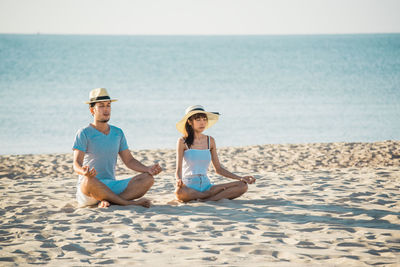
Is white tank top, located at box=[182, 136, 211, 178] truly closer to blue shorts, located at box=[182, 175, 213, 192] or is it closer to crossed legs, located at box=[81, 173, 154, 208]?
blue shorts, located at box=[182, 175, 213, 192]

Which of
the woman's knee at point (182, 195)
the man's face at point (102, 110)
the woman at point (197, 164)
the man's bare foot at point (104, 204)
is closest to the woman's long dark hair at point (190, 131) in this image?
the woman at point (197, 164)

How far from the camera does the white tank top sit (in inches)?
220

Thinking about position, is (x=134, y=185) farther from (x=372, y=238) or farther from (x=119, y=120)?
(x=119, y=120)

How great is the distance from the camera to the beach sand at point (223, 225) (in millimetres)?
3768

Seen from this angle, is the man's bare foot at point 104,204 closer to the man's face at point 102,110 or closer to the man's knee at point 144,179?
the man's knee at point 144,179

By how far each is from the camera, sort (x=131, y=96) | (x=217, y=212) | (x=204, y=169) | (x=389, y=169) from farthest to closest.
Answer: (x=131, y=96)
(x=389, y=169)
(x=204, y=169)
(x=217, y=212)

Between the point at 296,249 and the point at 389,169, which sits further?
the point at 389,169

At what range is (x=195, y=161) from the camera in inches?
220

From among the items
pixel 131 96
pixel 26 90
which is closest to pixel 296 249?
pixel 131 96

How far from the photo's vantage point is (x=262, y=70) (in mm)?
48500

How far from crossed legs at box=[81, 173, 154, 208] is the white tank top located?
462 mm

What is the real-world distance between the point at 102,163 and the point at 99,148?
7.1 inches

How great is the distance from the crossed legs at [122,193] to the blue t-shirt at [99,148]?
0.72 feet

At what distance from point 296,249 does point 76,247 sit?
5.94 ft
